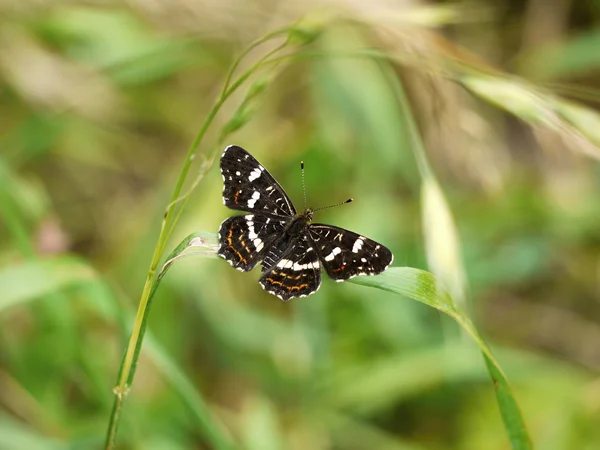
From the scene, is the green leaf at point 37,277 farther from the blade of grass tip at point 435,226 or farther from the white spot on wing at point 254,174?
the blade of grass tip at point 435,226

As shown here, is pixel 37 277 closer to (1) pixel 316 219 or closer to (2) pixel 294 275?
(2) pixel 294 275

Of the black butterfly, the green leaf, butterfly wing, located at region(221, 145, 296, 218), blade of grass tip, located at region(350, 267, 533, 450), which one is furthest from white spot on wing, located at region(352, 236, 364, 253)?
the green leaf

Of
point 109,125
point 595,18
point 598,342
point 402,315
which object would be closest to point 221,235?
point 402,315

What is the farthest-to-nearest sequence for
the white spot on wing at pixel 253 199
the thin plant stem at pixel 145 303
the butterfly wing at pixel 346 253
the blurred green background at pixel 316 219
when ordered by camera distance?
the blurred green background at pixel 316 219 → the white spot on wing at pixel 253 199 → the butterfly wing at pixel 346 253 → the thin plant stem at pixel 145 303

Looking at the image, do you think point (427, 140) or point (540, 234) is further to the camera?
point (427, 140)

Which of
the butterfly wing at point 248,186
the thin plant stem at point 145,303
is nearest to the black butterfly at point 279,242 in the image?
the butterfly wing at point 248,186

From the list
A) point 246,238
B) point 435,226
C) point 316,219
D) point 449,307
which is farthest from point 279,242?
point 316,219

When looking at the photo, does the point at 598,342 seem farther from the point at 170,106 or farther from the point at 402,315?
the point at 170,106
